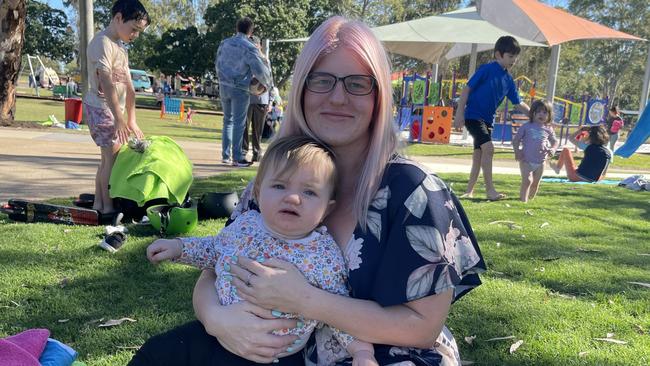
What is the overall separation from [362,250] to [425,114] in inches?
593

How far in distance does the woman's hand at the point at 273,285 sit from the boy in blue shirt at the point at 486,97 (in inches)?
215

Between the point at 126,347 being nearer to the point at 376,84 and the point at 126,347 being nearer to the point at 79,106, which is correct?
the point at 376,84

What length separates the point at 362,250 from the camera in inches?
60.7

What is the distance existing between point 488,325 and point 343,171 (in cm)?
166

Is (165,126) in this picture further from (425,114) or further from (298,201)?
(298,201)

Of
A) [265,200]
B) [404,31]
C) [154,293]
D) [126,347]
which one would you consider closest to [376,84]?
[265,200]

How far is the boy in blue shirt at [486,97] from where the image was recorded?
6.52 m

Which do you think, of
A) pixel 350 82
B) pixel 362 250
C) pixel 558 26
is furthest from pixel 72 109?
pixel 362 250

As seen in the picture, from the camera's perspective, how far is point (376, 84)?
167 cm

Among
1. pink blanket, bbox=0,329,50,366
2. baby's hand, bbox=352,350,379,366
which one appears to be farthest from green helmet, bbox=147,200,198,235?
baby's hand, bbox=352,350,379,366

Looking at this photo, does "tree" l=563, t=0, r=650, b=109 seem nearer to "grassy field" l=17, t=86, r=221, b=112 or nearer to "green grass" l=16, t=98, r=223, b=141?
"grassy field" l=17, t=86, r=221, b=112

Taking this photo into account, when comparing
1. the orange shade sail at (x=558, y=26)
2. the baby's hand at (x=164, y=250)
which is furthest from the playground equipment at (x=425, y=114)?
the baby's hand at (x=164, y=250)

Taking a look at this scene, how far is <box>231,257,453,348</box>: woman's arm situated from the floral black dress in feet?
0.12

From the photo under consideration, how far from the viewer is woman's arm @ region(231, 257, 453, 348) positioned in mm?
1449
